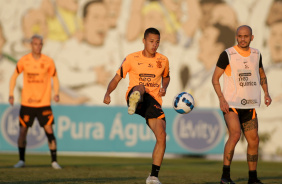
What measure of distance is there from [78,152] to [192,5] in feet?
21.0

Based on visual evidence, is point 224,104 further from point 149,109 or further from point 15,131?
point 15,131

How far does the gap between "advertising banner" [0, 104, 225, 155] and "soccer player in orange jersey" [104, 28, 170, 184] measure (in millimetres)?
8922

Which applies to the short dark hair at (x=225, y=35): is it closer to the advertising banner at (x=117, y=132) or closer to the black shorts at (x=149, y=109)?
the advertising banner at (x=117, y=132)

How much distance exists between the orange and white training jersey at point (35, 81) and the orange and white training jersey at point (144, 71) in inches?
144

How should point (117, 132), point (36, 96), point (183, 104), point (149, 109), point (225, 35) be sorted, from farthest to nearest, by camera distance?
point (225, 35) < point (117, 132) < point (36, 96) < point (183, 104) < point (149, 109)

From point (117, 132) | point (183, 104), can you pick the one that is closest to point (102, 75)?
point (117, 132)

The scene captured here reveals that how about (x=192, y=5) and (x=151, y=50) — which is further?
(x=192, y=5)

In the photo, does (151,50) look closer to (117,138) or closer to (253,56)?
(253,56)

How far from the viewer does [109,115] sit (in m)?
18.1

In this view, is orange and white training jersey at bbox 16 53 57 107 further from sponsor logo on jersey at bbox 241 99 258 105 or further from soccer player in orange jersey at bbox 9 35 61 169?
sponsor logo on jersey at bbox 241 99 258 105

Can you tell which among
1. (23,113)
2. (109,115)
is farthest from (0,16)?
(23,113)

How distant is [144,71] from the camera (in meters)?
8.73

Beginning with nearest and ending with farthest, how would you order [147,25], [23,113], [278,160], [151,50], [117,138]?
[151,50] < [23,113] < [117,138] < [278,160] < [147,25]

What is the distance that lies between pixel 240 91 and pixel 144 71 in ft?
4.53
